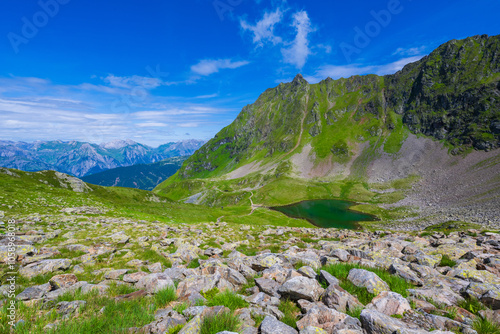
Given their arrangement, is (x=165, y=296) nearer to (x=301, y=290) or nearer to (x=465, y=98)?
(x=301, y=290)

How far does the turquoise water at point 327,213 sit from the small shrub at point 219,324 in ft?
305

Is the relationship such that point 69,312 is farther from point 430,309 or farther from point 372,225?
point 372,225

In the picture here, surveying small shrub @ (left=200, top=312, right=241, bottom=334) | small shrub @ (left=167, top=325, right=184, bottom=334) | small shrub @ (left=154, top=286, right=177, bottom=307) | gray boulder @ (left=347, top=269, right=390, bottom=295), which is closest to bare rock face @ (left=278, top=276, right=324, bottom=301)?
gray boulder @ (left=347, top=269, right=390, bottom=295)

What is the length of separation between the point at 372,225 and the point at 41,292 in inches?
4149

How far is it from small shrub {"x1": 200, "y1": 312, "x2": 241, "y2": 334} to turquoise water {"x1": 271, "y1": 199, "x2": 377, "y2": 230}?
9281 centimetres

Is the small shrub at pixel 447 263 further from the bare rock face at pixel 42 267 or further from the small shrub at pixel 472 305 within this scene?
the bare rock face at pixel 42 267

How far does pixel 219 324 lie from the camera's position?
5.22 meters

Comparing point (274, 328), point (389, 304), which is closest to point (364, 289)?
point (389, 304)

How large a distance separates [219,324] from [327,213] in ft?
387

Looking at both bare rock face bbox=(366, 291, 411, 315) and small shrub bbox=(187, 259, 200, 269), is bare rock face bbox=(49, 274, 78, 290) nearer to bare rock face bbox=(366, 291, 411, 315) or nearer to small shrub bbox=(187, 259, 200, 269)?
small shrub bbox=(187, 259, 200, 269)

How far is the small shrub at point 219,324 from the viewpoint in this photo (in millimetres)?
5113

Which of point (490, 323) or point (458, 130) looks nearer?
point (490, 323)

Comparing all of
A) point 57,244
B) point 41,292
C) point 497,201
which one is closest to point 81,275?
point 41,292

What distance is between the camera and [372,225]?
89375 mm
